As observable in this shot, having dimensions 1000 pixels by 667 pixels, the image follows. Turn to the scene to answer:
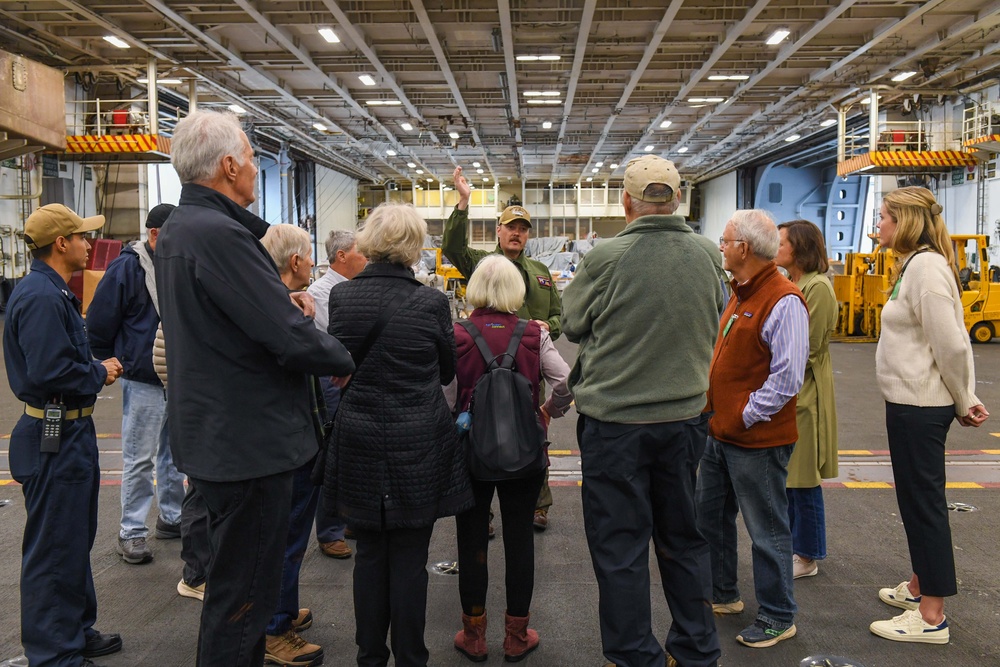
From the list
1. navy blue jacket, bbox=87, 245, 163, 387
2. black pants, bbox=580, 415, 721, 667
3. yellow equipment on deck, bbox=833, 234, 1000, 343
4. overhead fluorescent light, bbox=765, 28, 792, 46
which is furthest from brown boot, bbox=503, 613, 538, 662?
overhead fluorescent light, bbox=765, 28, 792, 46

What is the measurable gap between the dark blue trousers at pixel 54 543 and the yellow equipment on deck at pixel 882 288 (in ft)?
48.6

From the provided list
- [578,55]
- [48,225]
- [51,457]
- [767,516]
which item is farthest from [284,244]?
[578,55]

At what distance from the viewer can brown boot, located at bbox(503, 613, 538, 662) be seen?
3.21m

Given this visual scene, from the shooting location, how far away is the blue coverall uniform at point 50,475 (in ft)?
9.37

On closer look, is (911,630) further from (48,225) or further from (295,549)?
(48,225)

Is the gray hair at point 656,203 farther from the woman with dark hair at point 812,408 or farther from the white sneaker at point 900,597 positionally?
the white sneaker at point 900,597

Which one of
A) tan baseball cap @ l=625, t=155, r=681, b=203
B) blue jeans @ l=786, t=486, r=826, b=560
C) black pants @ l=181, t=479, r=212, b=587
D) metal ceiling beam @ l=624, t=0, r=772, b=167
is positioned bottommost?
blue jeans @ l=786, t=486, r=826, b=560

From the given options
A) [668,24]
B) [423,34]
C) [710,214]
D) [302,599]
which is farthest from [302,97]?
[710,214]

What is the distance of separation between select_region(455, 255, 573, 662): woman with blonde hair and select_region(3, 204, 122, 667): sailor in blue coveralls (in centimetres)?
155

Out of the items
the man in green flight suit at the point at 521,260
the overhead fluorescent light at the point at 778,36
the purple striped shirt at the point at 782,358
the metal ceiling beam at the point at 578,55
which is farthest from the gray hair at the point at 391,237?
the overhead fluorescent light at the point at 778,36

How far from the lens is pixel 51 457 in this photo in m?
2.94

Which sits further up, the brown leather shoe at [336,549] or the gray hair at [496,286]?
the gray hair at [496,286]

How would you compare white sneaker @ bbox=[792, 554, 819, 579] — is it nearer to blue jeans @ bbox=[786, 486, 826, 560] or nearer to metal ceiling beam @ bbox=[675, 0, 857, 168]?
blue jeans @ bbox=[786, 486, 826, 560]

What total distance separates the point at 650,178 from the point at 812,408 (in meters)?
1.61
